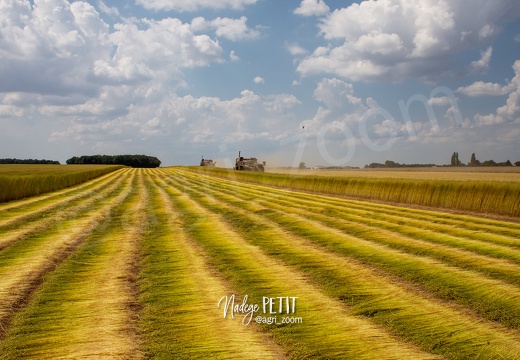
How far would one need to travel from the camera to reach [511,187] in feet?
54.2

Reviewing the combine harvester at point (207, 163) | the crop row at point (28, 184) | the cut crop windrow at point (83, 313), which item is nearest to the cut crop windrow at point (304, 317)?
the cut crop windrow at point (83, 313)

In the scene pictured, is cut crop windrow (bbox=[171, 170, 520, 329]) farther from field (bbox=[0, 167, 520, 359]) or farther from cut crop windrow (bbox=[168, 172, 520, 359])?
cut crop windrow (bbox=[168, 172, 520, 359])

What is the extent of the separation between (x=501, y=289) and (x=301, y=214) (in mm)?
8545

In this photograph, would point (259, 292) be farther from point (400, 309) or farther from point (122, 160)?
point (122, 160)

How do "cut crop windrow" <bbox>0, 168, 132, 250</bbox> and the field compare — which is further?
"cut crop windrow" <bbox>0, 168, 132, 250</bbox>

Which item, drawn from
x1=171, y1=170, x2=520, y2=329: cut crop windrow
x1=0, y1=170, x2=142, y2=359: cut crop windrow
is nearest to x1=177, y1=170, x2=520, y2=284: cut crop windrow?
x1=171, y1=170, x2=520, y2=329: cut crop windrow

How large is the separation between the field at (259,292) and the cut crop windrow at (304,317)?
21 millimetres

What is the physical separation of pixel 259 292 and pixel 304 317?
100cm

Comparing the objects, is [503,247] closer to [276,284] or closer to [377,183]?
[276,284]

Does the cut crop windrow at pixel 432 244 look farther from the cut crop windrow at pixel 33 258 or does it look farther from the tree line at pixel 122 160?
the tree line at pixel 122 160

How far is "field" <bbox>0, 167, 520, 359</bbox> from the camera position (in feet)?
13.9

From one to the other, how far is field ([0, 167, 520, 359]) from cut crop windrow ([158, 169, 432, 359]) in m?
0.02

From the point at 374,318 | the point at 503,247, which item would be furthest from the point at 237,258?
the point at 503,247

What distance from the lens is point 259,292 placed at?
5766mm
